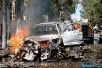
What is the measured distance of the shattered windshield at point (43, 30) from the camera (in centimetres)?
1843

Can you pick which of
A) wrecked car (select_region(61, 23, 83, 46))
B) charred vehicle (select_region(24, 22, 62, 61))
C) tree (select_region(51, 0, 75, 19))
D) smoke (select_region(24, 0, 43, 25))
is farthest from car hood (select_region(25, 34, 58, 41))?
tree (select_region(51, 0, 75, 19))

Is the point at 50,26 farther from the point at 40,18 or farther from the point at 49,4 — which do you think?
the point at 49,4

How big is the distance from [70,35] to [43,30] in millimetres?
1585

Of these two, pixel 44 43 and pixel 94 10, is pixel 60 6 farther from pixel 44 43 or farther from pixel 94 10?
pixel 44 43

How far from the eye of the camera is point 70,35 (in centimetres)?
1902

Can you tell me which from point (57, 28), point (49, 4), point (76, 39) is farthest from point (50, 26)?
point (49, 4)

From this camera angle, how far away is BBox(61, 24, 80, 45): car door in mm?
18656

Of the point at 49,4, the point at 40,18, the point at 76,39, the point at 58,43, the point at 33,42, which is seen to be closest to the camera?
the point at 33,42

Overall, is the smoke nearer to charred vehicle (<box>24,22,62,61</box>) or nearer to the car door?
the car door

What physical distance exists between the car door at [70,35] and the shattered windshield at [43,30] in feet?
2.03

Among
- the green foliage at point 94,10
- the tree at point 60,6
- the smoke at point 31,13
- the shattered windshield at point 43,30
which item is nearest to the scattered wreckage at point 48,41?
the shattered windshield at point 43,30

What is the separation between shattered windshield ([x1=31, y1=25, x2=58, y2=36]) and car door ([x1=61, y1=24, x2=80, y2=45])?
2.03 feet

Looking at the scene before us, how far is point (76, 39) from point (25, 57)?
12.4 ft

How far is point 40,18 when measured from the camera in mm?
59438
